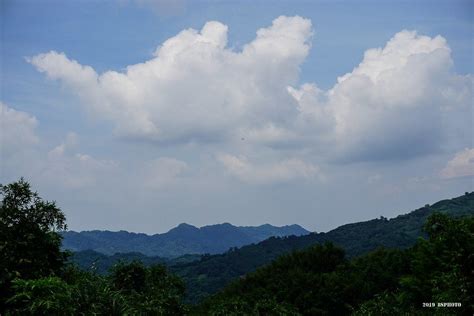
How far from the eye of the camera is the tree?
38.8 metres

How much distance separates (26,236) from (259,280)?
59611mm

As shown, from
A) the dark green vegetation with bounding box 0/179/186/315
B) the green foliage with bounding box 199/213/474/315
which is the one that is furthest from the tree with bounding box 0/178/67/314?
the green foliage with bounding box 199/213/474/315

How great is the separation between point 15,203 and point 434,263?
44.1 metres

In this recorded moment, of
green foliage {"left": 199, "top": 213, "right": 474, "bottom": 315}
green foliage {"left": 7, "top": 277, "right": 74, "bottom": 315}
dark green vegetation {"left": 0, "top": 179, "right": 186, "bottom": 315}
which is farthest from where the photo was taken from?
green foliage {"left": 199, "top": 213, "right": 474, "bottom": 315}

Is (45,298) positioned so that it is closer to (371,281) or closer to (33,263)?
(33,263)

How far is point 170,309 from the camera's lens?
51.9 metres

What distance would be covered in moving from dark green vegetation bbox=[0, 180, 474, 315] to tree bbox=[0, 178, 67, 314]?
0.24 feet

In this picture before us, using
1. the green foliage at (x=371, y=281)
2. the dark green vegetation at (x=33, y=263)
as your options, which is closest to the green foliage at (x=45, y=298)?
the dark green vegetation at (x=33, y=263)

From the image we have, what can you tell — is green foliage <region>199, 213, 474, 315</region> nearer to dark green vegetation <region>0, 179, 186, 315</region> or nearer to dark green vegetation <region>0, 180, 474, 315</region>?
dark green vegetation <region>0, 180, 474, 315</region>

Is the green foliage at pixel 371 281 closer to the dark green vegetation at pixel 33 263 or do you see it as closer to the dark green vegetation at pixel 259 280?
the dark green vegetation at pixel 259 280

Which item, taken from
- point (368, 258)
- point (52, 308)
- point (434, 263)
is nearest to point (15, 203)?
point (52, 308)

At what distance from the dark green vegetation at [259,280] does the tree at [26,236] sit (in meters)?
0.07

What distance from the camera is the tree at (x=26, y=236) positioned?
3875 centimetres

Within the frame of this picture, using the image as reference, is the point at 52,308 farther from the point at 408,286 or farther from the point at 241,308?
the point at 408,286
